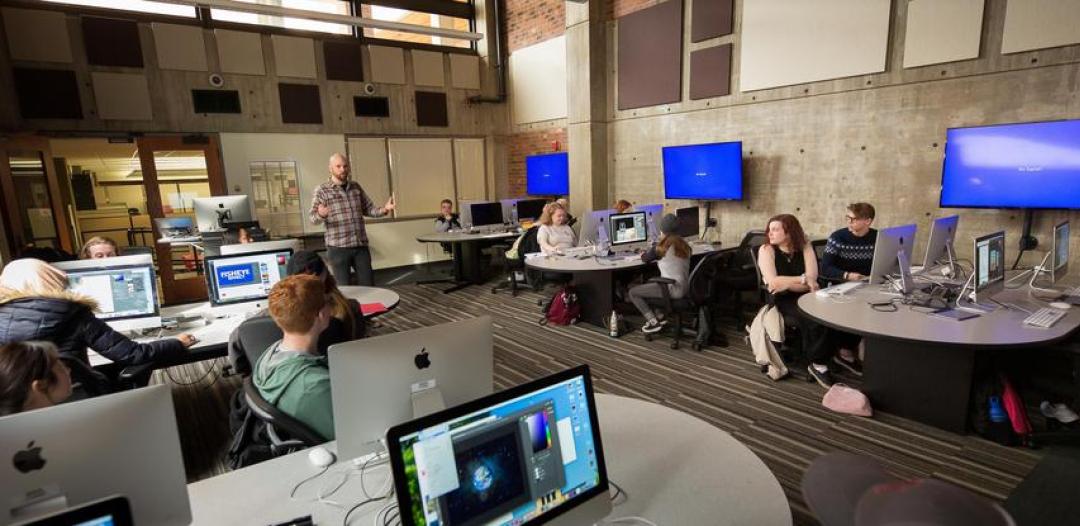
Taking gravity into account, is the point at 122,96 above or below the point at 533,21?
below

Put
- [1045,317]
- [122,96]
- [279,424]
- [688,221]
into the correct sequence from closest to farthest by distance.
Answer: [279,424] → [1045,317] → [688,221] → [122,96]

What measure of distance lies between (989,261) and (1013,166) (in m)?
1.72

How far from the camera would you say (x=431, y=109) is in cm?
902

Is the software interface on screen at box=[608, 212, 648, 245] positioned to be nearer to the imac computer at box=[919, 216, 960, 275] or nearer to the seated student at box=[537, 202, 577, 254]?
the seated student at box=[537, 202, 577, 254]

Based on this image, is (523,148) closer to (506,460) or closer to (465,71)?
(465,71)

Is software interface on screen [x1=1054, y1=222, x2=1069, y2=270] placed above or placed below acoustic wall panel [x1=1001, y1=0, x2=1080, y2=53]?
below

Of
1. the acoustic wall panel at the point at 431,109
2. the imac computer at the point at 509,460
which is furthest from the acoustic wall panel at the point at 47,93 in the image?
the imac computer at the point at 509,460

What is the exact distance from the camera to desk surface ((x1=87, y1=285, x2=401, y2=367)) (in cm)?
289

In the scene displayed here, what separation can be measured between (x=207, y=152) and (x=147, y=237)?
186 inches

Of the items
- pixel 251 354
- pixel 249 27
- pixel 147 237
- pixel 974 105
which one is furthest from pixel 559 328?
pixel 147 237

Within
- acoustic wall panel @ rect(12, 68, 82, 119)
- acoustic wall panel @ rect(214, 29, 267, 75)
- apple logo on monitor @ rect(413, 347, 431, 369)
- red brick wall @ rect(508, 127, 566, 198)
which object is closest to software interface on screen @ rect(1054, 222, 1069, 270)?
apple logo on monitor @ rect(413, 347, 431, 369)

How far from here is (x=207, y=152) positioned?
23.6 ft

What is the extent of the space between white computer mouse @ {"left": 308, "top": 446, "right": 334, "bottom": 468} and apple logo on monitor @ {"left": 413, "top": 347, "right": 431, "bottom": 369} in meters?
0.46

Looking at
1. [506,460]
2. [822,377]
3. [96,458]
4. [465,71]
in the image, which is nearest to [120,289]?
[96,458]
